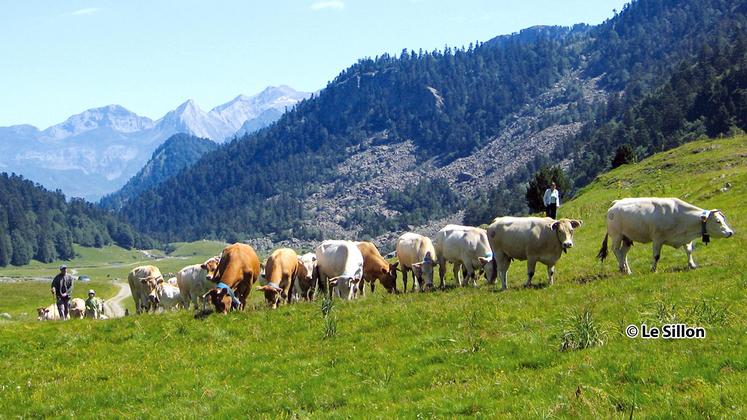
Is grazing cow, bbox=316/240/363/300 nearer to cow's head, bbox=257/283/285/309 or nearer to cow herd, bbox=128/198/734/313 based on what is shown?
cow herd, bbox=128/198/734/313

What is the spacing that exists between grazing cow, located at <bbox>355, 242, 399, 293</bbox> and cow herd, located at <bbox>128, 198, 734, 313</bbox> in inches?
2.0

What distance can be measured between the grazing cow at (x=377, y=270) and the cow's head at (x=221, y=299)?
10.4 metres

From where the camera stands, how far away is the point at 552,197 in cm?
4159

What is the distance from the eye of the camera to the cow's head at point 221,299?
24953mm

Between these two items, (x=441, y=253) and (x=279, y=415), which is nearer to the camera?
(x=279, y=415)

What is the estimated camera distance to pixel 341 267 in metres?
32.2

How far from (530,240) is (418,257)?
1010cm

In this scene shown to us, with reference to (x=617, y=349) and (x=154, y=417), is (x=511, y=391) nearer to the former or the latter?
(x=617, y=349)

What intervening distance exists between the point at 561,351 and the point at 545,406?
3576 mm

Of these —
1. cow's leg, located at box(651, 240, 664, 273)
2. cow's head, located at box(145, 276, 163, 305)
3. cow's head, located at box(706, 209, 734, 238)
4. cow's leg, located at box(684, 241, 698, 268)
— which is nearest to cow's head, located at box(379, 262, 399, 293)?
cow's leg, located at box(651, 240, 664, 273)

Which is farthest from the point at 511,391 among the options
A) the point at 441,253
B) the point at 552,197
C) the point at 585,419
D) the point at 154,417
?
the point at 552,197

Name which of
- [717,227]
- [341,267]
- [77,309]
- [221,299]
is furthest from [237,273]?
[77,309]

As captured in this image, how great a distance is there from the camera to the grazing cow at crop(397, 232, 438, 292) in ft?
106

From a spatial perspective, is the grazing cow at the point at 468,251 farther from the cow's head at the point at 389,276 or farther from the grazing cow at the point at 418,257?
the cow's head at the point at 389,276
